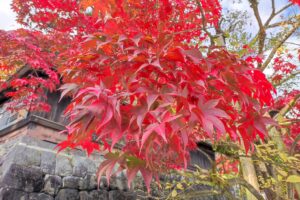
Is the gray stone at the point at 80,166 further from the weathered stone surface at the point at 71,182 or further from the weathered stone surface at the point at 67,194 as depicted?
the weathered stone surface at the point at 67,194

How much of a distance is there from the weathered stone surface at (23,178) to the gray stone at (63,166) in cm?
36

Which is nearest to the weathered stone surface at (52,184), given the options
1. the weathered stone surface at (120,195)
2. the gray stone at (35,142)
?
the gray stone at (35,142)

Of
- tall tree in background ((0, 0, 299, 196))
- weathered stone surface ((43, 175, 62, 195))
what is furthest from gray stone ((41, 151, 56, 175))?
tall tree in background ((0, 0, 299, 196))

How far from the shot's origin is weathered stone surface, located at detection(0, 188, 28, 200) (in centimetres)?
375

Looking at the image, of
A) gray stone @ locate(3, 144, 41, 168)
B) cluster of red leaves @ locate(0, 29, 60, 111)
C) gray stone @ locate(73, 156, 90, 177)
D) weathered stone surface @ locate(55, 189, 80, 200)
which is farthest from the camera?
gray stone @ locate(73, 156, 90, 177)

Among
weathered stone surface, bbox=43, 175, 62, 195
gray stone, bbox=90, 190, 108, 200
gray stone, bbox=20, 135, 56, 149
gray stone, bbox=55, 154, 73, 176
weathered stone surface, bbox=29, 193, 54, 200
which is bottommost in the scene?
weathered stone surface, bbox=29, 193, 54, 200

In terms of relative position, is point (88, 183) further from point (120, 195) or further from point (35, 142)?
point (35, 142)

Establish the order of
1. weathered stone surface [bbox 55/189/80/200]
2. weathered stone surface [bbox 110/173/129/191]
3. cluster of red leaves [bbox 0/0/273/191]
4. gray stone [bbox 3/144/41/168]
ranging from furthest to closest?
weathered stone surface [bbox 110/173/129/191]
weathered stone surface [bbox 55/189/80/200]
gray stone [bbox 3/144/41/168]
cluster of red leaves [bbox 0/0/273/191]

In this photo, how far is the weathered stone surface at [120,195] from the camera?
507 centimetres

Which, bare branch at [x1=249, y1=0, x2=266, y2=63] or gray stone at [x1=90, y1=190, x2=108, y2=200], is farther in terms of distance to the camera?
gray stone at [x1=90, y1=190, x2=108, y2=200]

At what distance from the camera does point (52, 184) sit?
4398 millimetres

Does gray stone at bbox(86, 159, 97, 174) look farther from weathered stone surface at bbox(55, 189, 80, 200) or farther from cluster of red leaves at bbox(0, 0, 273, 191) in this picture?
cluster of red leaves at bbox(0, 0, 273, 191)

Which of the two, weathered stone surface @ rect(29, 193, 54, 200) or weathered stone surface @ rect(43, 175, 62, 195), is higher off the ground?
weathered stone surface @ rect(43, 175, 62, 195)

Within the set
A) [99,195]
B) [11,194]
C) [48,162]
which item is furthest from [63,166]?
[11,194]
